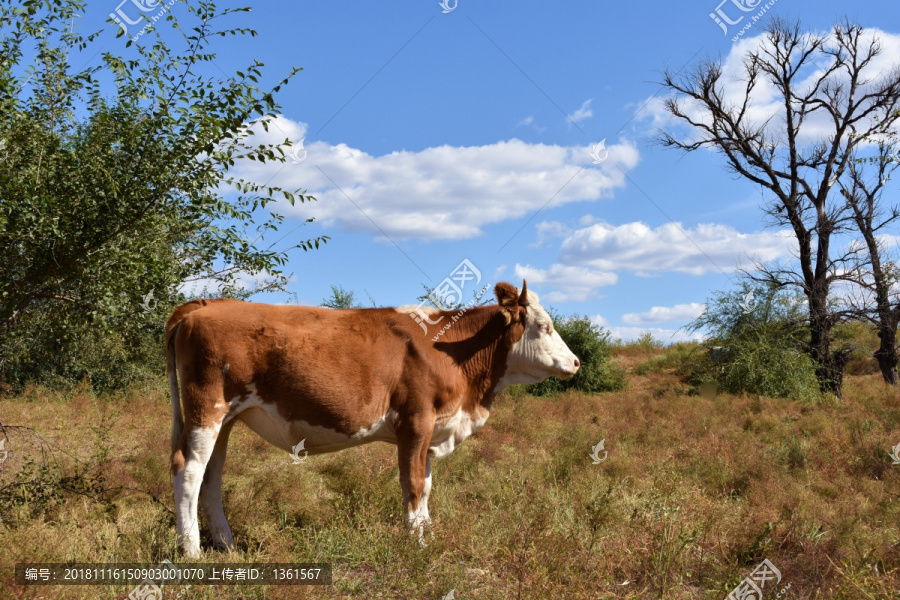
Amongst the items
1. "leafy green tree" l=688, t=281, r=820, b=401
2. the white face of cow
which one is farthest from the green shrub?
the white face of cow

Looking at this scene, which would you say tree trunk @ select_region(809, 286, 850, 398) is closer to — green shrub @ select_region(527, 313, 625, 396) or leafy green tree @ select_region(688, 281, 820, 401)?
leafy green tree @ select_region(688, 281, 820, 401)

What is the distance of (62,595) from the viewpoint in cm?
477

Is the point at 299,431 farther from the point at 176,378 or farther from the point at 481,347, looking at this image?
the point at 481,347

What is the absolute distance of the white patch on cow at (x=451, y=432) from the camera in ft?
23.6

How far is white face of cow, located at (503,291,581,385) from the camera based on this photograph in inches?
309

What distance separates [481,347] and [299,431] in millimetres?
2269

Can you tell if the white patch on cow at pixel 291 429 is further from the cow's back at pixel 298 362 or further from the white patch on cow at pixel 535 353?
the white patch on cow at pixel 535 353

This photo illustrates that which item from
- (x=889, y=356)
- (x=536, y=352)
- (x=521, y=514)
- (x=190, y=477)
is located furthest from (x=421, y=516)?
(x=889, y=356)

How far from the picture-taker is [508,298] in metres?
7.80

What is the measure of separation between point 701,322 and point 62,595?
25619 millimetres

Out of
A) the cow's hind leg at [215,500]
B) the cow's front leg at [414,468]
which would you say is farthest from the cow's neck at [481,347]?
the cow's hind leg at [215,500]

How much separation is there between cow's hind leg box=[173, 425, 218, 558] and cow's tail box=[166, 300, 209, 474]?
0.03 metres

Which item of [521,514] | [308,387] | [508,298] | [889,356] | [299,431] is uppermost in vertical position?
[508,298]

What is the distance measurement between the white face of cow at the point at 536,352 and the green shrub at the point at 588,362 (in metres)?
14.8
